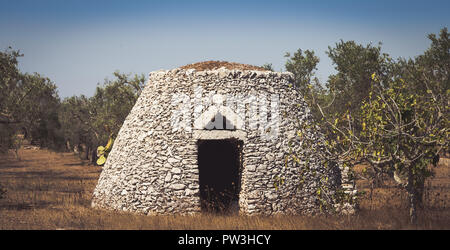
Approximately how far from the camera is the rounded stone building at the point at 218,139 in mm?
11938

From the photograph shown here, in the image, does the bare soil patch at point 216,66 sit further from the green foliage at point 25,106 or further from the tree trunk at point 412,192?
the green foliage at point 25,106

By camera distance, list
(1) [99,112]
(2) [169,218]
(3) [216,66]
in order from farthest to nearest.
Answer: (1) [99,112], (3) [216,66], (2) [169,218]

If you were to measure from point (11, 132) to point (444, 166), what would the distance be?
30392 millimetres

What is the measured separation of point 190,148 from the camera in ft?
40.1

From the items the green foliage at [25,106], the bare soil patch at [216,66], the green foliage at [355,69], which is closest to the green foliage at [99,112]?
the green foliage at [25,106]

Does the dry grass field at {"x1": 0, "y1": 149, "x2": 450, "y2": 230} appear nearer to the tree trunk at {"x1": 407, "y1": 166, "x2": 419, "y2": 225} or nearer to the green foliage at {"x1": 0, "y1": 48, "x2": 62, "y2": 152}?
the tree trunk at {"x1": 407, "y1": 166, "x2": 419, "y2": 225}

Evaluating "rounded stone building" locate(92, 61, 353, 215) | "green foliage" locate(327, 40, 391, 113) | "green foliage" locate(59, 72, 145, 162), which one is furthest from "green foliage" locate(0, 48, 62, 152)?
"green foliage" locate(327, 40, 391, 113)

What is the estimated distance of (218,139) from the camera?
40.2 feet

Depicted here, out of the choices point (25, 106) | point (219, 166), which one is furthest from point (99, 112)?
point (219, 166)

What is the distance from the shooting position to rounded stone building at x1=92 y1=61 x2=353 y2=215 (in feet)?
39.2

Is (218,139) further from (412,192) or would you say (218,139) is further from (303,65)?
(303,65)

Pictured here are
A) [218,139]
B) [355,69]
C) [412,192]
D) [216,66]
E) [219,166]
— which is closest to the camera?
[412,192]

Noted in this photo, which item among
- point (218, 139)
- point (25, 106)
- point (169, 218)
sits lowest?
point (169, 218)
